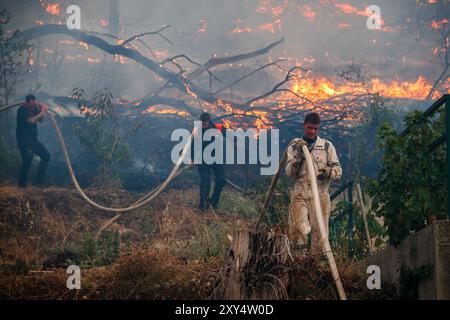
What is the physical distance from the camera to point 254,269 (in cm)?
508

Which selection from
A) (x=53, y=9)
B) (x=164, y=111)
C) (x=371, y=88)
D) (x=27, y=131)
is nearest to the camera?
(x=27, y=131)

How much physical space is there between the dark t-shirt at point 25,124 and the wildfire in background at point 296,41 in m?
7.39

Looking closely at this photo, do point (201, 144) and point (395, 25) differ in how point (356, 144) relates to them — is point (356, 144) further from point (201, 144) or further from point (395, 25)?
point (395, 25)

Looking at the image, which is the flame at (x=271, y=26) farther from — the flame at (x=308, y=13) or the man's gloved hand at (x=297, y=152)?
the man's gloved hand at (x=297, y=152)

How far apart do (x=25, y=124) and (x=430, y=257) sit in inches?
431

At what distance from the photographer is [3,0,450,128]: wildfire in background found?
21.1m

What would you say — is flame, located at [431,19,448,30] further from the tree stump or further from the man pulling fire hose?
the tree stump

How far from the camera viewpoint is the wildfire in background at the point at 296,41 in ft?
69.3

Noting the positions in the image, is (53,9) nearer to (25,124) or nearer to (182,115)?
(182,115)

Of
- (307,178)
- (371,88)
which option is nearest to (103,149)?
(307,178)

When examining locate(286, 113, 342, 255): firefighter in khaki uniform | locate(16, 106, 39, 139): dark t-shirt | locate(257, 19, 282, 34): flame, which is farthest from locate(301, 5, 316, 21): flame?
locate(286, 113, 342, 255): firefighter in khaki uniform

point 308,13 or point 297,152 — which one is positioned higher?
point 308,13

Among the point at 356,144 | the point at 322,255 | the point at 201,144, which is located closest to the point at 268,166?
the point at 356,144

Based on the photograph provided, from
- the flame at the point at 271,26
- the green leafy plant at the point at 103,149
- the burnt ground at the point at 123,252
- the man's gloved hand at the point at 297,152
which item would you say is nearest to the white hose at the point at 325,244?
the burnt ground at the point at 123,252
